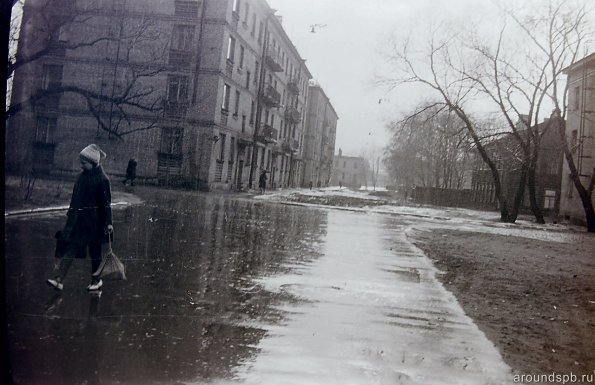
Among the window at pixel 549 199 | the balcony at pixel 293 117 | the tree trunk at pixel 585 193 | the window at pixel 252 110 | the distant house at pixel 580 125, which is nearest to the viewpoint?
the tree trunk at pixel 585 193

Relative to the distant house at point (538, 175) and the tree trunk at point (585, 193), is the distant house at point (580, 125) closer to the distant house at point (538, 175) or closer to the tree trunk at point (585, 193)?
the tree trunk at point (585, 193)

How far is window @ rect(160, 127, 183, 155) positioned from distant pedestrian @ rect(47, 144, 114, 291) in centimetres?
98

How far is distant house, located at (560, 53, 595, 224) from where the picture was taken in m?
19.6

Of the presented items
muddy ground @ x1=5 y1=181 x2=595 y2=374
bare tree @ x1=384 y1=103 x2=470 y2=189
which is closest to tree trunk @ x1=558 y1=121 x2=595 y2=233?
muddy ground @ x1=5 y1=181 x2=595 y2=374

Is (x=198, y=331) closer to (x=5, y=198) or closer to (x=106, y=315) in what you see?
(x=106, y=315)

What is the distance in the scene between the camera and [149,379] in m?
2.59

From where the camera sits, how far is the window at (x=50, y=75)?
354 centimetres

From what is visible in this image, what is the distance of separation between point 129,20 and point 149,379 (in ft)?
10.3

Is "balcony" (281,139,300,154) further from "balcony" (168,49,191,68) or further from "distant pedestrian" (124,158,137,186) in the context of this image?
"distant pedestrian" (124,158,137,186)

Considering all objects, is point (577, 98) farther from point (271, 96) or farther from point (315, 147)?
point (315, 147)

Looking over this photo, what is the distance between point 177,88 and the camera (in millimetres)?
4285

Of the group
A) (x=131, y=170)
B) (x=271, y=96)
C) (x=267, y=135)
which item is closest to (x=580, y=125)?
(x=271, y=96)

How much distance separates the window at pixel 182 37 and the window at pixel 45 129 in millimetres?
1544

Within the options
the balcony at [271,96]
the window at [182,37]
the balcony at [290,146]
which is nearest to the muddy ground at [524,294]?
the window at [182,37]
